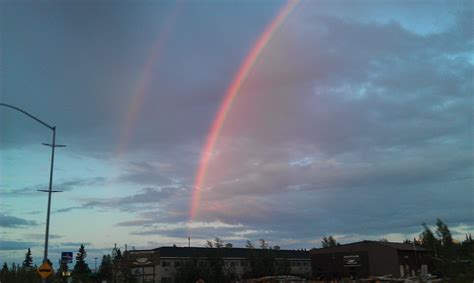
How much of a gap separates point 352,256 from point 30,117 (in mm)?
91072

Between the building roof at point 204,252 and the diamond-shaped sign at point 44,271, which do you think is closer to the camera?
the diamond-shaped sign at point 44,271

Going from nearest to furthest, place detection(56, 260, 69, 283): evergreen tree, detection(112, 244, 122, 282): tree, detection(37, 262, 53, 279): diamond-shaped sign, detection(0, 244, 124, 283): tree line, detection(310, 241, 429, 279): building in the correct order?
detection(37, 262, 53, 279): diamond-shaped sign → detection(56, 260, 69, 283): evergreen tree → detection(0, 244, 124, 283): tree line → detection(112, 244, 122, 282): tree → detection(310, 241, 429, 279): building

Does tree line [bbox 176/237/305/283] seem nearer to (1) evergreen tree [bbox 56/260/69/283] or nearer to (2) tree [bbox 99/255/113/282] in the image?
(2) tree [bbox 99/255/113/282]

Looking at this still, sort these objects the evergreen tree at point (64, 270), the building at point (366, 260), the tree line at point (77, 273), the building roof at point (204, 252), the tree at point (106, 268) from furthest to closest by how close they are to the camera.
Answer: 1. the tree at point (106, 268)
2. the building roof at point (204, 252)
3. the building at point (366, 260)
4. the tree line at point (77, 273)
5. the evergreen tree at point (64, 270)

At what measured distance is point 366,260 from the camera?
108 metres

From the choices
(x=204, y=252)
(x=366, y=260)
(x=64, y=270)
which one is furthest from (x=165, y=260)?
(x=64, y=270)

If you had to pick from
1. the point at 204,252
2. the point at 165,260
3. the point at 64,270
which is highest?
the point at 204,252

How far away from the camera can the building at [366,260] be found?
4178 inches

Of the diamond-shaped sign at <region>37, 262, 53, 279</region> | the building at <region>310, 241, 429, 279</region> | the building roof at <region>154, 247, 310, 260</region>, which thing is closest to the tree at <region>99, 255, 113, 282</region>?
the building roof at <region>154, 247, 310, 260</region>

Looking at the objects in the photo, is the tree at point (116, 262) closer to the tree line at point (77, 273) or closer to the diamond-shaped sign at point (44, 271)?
the tree line at point (77, 273)

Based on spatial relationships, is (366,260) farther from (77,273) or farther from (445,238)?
(445,238)

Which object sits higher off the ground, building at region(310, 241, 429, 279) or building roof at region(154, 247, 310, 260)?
building roof at region(154, 247, 310, 260)

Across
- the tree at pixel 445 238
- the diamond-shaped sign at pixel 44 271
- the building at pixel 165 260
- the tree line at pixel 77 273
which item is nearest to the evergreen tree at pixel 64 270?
the tree line at pixel 77 273

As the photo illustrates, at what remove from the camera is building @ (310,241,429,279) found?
106 m
